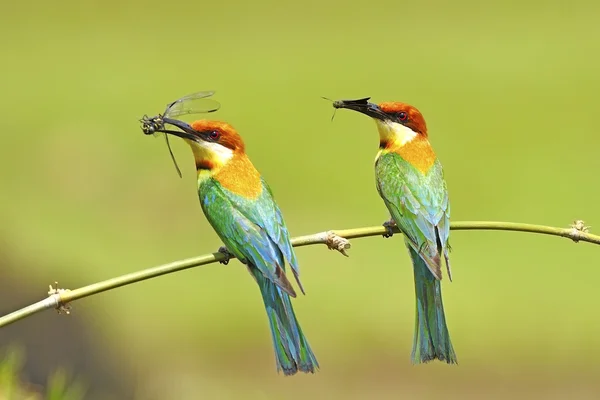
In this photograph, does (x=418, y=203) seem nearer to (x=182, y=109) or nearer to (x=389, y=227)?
(x=389, y=227)

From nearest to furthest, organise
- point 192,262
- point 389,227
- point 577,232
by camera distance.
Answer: point 192,262 → point 577,232 → point 389,227

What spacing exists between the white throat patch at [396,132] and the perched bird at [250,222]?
18cm

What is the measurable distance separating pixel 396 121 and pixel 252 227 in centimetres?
25

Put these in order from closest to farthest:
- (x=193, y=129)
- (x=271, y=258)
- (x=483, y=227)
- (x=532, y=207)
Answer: (x=483, y=227)
(x=271, y=258)
(x=193, y=129)
(x=532, y=207)

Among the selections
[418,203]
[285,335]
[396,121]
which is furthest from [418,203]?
[285,335]

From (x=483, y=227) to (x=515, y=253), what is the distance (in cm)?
283

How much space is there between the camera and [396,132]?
1.26 meters

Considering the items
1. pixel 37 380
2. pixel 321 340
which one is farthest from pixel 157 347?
pixel 37 380

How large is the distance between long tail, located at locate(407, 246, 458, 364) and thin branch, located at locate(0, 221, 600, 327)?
0.11 m

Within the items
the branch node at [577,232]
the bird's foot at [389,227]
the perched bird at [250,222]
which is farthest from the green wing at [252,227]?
the branch node at [577,232]

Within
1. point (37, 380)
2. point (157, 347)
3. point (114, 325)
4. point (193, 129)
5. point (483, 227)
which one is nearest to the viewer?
point (483, 227)

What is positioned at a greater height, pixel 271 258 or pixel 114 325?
pixel 271 258

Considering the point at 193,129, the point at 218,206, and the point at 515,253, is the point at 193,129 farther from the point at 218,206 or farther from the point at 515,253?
the point at 515,253

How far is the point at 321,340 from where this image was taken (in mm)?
3285
